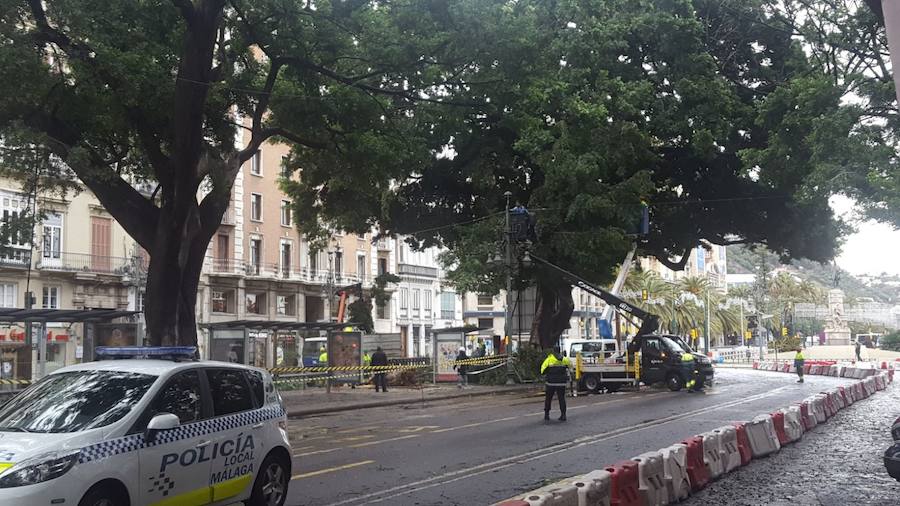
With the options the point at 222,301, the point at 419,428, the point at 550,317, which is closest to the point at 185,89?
the point at 419,428

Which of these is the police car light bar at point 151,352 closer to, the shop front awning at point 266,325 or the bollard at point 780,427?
the bollard at point 780,427

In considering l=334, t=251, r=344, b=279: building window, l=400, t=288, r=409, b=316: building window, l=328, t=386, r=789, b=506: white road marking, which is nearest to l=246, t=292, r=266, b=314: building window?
l=334, t=251, r=344, b=279: building window

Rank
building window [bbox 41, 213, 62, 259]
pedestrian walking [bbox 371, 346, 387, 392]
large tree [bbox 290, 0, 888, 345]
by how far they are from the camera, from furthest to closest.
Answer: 1. building window [bbox 41, 213, 62, 259]
2. pedestrian walking [bbox 371, 346, 387, 392]
3. large tree [bbox 290, 0, 888, 345]

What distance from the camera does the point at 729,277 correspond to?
190 meters

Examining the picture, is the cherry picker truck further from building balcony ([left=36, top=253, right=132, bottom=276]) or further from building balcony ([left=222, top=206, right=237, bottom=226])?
building balcony ([left=222, top=206, right=237, bottom=226])

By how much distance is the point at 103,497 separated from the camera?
21.0 ft

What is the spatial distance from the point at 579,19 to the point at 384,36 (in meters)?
15.0

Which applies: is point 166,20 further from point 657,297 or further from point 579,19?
point 657,297

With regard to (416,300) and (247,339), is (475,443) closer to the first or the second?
(247,339)

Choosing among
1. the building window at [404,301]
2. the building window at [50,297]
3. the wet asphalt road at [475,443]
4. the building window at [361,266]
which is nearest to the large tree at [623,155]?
the wet asphalt road at [475,443]

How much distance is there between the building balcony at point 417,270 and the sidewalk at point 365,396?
35.9 metres

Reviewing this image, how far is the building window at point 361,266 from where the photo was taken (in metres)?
67.6

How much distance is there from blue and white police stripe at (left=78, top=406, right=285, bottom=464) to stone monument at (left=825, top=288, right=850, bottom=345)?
79.1 m

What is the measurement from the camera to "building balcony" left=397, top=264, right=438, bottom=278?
7188 cm
